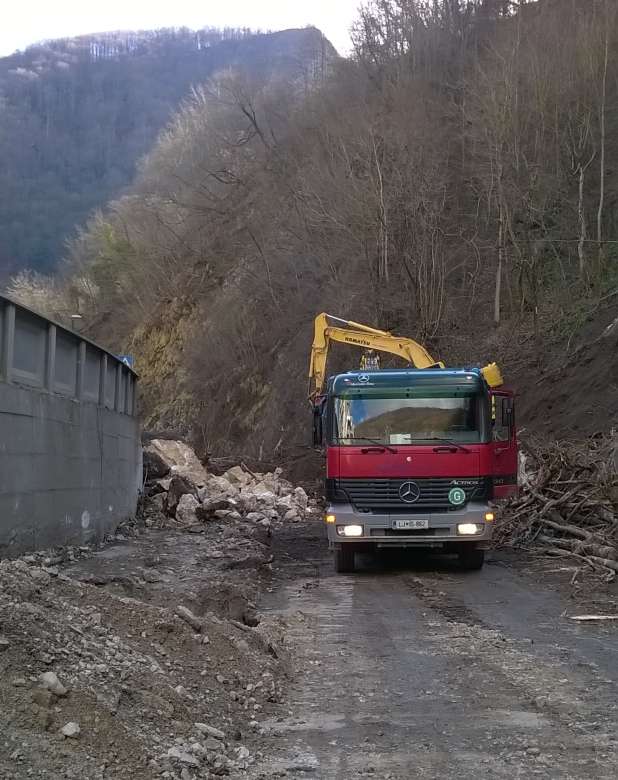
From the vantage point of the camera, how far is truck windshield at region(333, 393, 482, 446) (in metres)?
13.8

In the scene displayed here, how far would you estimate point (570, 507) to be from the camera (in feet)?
51.9

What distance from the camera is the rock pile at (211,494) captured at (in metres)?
20.2

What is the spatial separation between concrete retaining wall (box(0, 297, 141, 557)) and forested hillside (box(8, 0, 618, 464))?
13018 mm

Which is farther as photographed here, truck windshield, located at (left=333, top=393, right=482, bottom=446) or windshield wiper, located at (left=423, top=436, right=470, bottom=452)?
truck windshield, located at (left=333, top=393, right=482, bottom=446)

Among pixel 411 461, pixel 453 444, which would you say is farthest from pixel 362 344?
pixel 411 461

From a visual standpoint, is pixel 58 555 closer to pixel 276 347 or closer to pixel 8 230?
pixel 276 347

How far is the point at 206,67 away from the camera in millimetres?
167250

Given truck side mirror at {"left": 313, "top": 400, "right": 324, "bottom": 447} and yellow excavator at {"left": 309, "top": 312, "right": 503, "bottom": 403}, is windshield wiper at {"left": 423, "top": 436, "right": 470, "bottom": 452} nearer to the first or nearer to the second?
truck side mirror at {"left": 313, "top": 400, "right": 324, "bottom": 447}

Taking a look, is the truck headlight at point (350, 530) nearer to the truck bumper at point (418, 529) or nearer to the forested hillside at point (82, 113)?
the truck bumper at point (418, 529)

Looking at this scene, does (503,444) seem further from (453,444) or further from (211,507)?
(211,507)

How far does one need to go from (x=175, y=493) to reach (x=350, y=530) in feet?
26.5

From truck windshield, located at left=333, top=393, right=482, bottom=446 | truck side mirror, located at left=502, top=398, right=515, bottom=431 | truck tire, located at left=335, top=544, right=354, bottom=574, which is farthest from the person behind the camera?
truck side mirror, located at left=502, top=398, right=515, bottom=431

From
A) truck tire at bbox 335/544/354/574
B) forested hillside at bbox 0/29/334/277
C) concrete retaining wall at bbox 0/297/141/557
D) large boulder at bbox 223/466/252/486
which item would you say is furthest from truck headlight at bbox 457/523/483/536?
forested hillside at bbox 0/29/334/277

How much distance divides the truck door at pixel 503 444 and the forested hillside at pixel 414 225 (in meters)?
7.91
